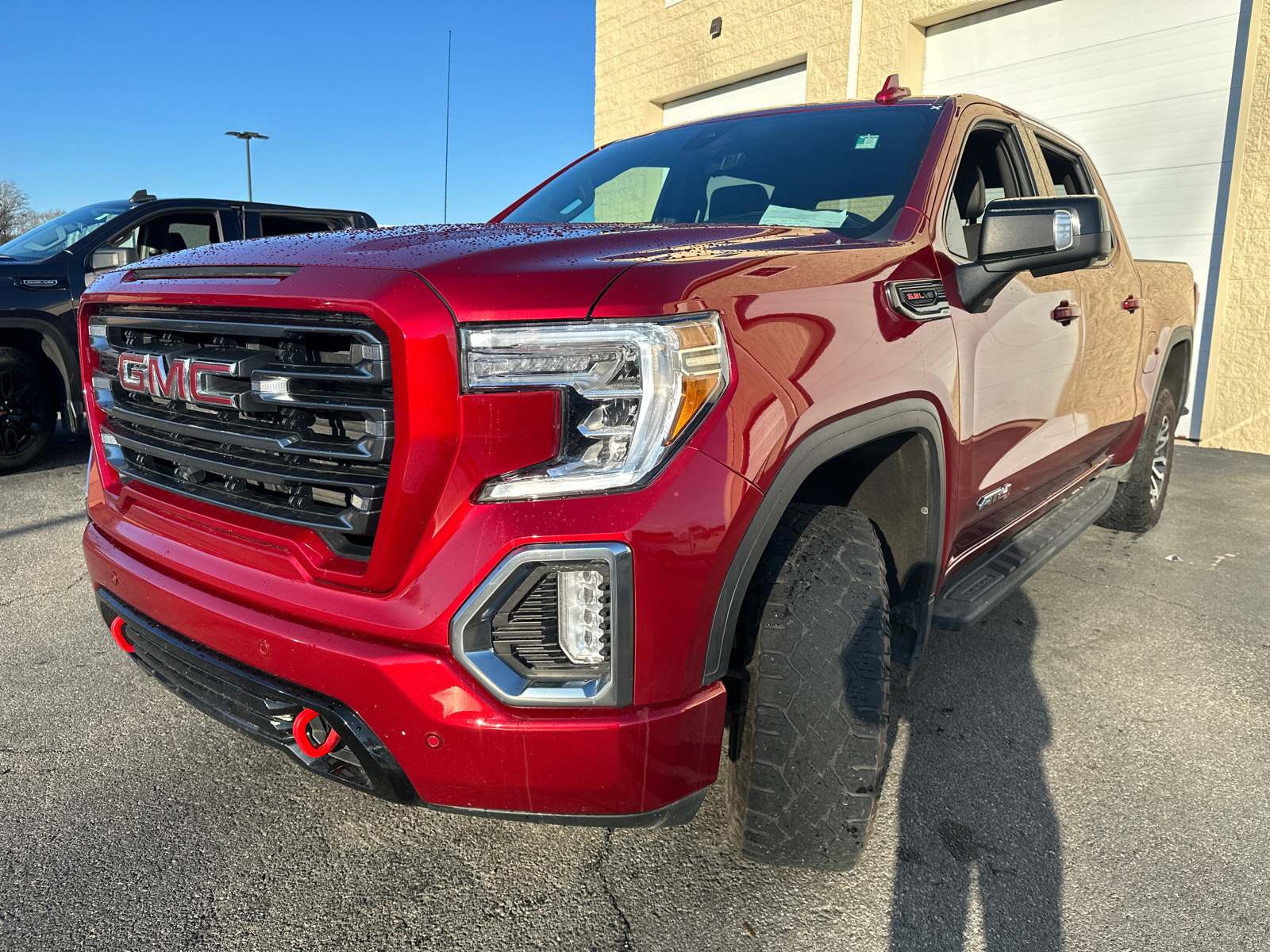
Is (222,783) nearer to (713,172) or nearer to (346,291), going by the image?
(346,291)

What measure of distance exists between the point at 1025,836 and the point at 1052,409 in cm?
142

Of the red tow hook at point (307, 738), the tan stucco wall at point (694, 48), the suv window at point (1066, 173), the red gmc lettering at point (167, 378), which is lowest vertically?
the red tow hook at point (307, 738)

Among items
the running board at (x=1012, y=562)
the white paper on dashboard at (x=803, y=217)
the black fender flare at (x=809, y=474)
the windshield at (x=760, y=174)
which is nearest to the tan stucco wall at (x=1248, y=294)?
the running board at (x=1012, y=562)

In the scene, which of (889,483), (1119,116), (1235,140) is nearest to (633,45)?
(1119,116)

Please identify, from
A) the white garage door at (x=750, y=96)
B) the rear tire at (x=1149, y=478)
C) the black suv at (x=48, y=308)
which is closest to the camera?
the rear tire at (x=1149, y=478)

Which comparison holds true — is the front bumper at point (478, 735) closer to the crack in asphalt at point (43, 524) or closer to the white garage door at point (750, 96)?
the crack in asphalt at point (43, 524)

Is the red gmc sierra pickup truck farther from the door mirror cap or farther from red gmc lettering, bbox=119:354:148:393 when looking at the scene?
the door mirror cap

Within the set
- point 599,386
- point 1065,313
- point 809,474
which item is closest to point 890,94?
point 1065,313

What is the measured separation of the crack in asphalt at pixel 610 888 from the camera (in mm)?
1741

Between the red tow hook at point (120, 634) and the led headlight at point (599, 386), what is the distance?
117cm

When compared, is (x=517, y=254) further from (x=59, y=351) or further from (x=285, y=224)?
(x=285, y=224)

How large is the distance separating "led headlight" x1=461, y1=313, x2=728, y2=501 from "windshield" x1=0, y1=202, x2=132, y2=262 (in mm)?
5846

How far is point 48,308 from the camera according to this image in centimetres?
567

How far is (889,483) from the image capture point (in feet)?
7.08
